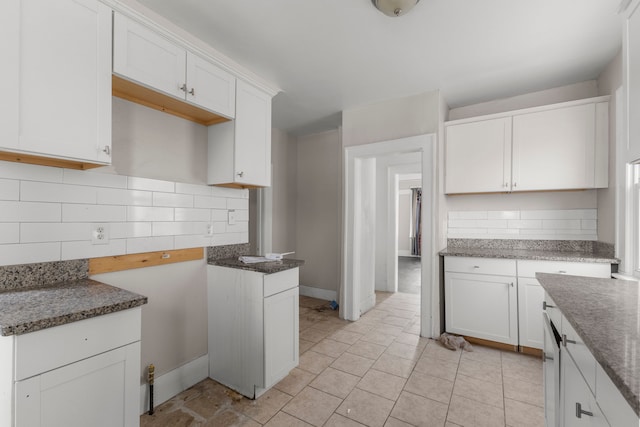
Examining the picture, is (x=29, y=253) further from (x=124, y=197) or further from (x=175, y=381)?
(x=175, y=381)

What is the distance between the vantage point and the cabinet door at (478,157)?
281 centimetres

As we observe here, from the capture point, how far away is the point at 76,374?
3.53 ft

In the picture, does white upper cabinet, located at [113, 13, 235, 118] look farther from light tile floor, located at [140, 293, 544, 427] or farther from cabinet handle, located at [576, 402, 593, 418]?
cabinet handle, located at [576, 402, 593, 418]

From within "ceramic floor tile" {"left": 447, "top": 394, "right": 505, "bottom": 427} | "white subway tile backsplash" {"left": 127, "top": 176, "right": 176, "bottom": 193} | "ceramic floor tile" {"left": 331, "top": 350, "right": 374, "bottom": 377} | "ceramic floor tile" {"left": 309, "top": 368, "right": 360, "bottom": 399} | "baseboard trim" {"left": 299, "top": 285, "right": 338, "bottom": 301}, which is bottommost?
"ceramic floor tile" {"left": 331, "top": 350, "right": 374, "bottom": 377}

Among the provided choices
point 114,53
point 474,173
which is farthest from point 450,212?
point 114,53

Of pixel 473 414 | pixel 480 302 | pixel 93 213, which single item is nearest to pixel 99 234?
pixel 93 213

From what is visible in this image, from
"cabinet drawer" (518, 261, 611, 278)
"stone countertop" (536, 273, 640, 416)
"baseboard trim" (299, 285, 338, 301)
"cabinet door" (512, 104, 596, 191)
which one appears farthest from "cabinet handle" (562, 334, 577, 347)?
"baseboard trim" (299, 285, 338, 301)

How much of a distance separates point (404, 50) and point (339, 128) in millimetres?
1724

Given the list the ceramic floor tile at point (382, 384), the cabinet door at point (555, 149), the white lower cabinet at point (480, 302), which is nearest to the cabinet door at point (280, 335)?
the ceramic floor tile at point (382, 384)

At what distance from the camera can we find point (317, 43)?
2.11m

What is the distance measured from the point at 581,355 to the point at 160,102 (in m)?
2.47

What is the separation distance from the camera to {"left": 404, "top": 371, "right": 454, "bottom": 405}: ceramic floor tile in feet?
6.49

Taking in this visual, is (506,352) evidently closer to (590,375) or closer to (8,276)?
(590,375)

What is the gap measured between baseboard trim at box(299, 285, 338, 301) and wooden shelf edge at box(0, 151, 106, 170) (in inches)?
129
